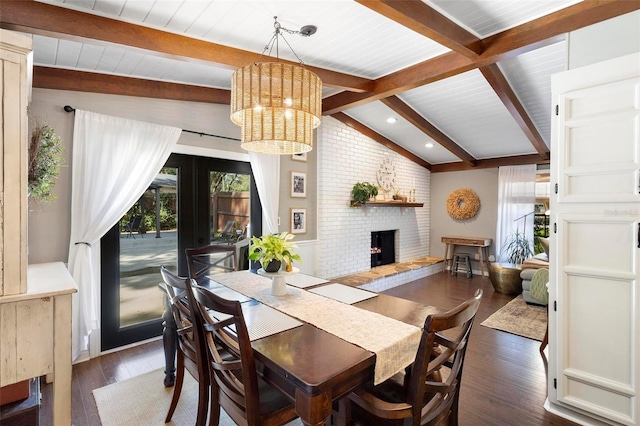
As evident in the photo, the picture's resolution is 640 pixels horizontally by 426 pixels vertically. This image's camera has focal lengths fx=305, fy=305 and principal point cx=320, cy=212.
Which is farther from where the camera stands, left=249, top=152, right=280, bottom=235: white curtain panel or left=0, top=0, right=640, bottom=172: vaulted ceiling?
left=249, top=152, right=280, bottom=235: white curtain panel

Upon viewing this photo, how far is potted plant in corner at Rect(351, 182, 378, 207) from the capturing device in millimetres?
5109

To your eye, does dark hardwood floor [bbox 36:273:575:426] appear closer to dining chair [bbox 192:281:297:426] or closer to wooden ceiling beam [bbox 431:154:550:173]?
dining chair [bbox 192:281:297:426]

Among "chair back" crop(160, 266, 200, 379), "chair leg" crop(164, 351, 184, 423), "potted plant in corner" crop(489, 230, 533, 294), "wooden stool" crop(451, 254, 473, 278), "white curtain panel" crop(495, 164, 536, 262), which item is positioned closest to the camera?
"chair back" crop(160, 266, 200, 379)

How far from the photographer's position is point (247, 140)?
1.99 m

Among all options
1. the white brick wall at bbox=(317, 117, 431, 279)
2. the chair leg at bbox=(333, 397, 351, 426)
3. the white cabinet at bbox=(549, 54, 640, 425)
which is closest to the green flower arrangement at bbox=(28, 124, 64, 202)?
the chair leg at bbox=(333, 397, 351, 426)

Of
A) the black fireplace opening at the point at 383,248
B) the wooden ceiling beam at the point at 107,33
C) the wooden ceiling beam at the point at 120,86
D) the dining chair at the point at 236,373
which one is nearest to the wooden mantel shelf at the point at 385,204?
the black fireplace opening at the point at 383,248

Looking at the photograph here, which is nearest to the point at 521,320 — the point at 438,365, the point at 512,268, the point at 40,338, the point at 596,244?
the point at 512,268

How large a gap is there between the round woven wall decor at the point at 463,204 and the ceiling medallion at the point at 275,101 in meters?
5.49

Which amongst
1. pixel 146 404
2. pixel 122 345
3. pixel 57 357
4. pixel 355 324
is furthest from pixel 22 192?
pixel 122 345

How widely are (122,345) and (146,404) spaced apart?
44.6 inches

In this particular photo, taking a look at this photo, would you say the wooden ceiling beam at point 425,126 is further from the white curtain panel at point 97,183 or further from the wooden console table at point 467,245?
the white curtain panel at point 97,183

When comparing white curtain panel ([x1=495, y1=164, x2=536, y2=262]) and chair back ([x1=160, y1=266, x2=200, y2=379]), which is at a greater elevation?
white curtain panel ([x1=495, y1=164, x2=536, y2=262])

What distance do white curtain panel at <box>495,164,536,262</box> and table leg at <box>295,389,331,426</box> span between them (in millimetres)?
6162

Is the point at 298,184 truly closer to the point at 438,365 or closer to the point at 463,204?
the point at 438,365
